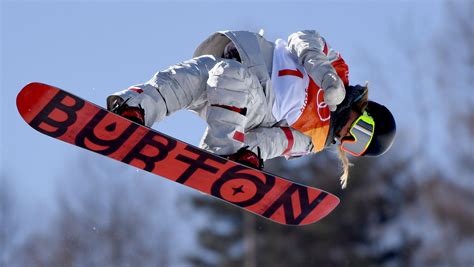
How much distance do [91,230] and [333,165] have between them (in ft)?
16.5

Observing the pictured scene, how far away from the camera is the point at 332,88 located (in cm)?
599

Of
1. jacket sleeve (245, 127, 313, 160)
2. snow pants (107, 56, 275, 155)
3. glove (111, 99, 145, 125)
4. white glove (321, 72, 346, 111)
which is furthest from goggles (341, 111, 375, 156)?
glove (111, 99, 145, 125)

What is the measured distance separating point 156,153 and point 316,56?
1006mm

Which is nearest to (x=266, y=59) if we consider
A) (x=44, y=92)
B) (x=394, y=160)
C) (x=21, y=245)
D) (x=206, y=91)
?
(x=206, y=91)

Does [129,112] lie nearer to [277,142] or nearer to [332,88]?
[277,142]

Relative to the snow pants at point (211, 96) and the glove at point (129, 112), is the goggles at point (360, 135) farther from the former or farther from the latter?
the glove at point (129, 112)

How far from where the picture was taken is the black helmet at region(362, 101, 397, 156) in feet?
21.9

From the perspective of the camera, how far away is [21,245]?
2383 centimetres

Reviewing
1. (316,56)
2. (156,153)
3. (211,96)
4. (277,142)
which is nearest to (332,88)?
(316,56)

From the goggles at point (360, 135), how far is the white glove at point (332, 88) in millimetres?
536

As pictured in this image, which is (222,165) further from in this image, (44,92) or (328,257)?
(328,257)

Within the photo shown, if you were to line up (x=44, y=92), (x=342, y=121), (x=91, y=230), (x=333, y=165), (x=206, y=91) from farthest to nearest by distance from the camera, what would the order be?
(x=333, y=165)
(x=91, y=230)
(x=342, y=121)
(x=206, y=91)
(x=44, y=92)

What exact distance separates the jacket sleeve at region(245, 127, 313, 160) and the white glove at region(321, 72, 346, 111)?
425 mm

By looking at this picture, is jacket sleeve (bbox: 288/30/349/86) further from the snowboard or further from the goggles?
the snowboard
